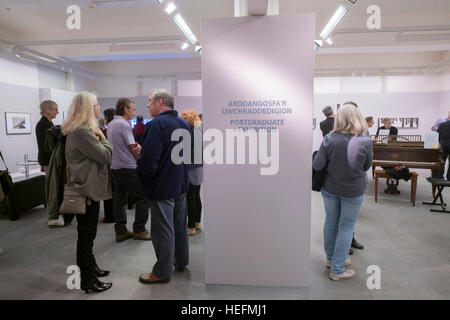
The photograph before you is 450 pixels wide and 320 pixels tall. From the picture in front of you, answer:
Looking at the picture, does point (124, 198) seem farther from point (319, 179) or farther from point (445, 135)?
point (445, 135)

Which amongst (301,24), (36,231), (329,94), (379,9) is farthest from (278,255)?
(329,94)

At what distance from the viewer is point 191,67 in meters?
10.7

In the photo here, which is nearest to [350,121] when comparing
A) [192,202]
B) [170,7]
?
[192,202]

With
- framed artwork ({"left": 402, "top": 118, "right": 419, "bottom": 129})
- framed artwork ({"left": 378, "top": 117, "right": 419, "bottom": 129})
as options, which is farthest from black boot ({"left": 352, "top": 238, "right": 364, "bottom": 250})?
framed artwork ({"left": 402, "top": 118, "right": 419, "bottom": 129})

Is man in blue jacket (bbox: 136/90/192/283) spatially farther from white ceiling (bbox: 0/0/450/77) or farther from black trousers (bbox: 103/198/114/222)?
white ceiling (bbox: 0/0/450/77)

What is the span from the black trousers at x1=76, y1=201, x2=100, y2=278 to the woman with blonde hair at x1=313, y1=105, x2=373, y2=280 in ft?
6.60

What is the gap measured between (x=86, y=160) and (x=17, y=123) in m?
6.70

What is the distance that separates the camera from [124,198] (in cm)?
388

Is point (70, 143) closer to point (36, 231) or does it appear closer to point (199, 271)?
point (199, 271)

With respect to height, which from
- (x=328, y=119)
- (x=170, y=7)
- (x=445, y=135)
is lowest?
(x=445, y=135)

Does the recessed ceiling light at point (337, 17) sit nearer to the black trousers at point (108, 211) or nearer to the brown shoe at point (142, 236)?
the brown shoe at point (142, 236)

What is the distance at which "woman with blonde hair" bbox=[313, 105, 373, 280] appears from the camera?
262cm
